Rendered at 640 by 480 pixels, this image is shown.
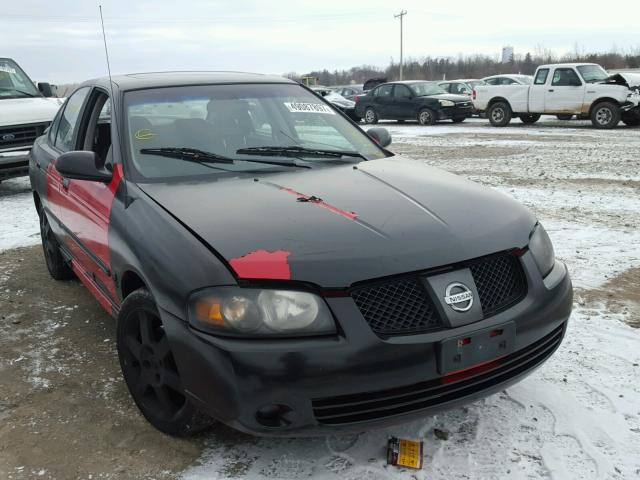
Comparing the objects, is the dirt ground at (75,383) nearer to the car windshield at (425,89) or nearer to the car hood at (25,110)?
the car hood at (25,110)

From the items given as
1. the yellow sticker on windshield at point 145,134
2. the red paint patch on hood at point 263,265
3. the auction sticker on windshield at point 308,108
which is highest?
the auction sticker on windshield at point 308,108

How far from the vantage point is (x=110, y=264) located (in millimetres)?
2824

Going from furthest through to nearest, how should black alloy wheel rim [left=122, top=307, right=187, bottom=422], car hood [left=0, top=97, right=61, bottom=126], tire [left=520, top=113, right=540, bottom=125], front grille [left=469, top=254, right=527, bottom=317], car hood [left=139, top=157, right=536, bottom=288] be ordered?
1. tire [left=520, top=113, right=540, bottom=125]
2. car hood [left=0, top=97, right=61, bottom=126]
3. black alloy wheel rim [left=122, top=307, right=187, bottom=422]
4. front grille [left=469, top=254, right=527, bottom=317]
5. car hood [left=139, top=157, right=536, bottom=288]

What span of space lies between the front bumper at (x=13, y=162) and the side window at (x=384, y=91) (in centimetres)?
1434

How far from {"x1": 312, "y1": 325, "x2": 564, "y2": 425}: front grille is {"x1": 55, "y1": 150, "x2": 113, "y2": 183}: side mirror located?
1.65m

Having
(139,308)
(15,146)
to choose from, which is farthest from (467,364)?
(15,146)

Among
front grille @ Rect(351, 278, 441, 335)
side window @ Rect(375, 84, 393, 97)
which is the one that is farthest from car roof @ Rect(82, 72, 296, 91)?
→ side window @ Rect(375, 84, 393, 97)

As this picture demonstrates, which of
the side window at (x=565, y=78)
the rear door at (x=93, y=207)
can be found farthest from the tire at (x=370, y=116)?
the rear door at (x=93, y=207)

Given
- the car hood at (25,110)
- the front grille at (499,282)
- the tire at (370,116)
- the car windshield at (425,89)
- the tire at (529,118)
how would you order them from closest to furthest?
the front grille at (499,282) < the car hood at (25,110) < the tire at (529,118) < the car windshield at (425,89) < the tire at (370,116)

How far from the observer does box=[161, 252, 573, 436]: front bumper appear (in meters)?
1.96

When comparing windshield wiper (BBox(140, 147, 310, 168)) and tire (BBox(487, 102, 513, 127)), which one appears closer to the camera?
windshield wiper (BBox(140, 147, 310, 168))

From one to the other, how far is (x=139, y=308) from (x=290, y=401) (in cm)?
85

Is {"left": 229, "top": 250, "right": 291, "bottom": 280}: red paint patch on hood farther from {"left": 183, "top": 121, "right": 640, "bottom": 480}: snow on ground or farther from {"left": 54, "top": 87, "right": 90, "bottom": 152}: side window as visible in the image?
{"left": 54, "top": 87, "right": 90, "bottom": 152}: side window

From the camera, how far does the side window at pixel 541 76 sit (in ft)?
54.1
